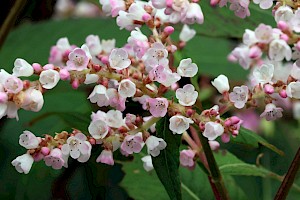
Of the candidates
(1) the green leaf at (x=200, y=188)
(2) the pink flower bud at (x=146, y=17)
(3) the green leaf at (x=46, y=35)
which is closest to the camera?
(2) the pink flower bud at (x=146, y=17)

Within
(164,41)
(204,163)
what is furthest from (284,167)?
(164,41)

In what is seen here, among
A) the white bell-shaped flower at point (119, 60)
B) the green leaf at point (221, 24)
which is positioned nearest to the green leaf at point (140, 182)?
the green leaf at point (221, 24)

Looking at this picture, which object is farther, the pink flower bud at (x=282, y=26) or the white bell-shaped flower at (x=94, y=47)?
the white bell-shaped flower at (x=94, y=47)

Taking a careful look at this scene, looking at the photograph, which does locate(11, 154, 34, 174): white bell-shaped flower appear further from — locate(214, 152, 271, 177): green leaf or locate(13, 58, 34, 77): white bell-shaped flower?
locate(214, 152, 271, 177): green leaf

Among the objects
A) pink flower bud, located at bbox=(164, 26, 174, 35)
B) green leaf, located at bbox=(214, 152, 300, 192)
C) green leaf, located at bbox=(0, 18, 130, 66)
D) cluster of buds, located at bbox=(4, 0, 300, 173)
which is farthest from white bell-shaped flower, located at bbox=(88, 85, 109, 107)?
green leaf, located at bbox=(0, 18, 130, 66)

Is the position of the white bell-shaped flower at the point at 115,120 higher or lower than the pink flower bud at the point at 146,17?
lower

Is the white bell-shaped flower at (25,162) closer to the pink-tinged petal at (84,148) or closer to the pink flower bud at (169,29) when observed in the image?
the pink-tinged petal at (84,148)

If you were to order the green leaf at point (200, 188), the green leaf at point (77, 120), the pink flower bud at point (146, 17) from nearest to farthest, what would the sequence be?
the pink flower bud at point (146, 17)
the green leaf at point (77, 120)
the green leaf at point (200, 188)

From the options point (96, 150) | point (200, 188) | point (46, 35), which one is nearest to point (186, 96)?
point (96, 150)
